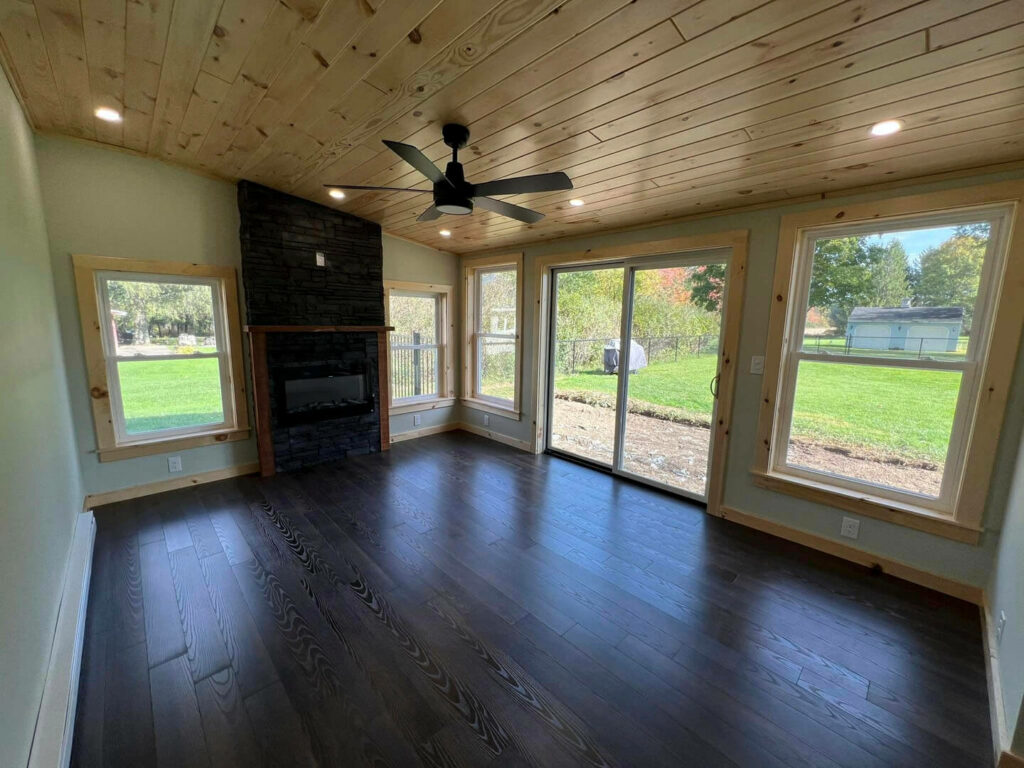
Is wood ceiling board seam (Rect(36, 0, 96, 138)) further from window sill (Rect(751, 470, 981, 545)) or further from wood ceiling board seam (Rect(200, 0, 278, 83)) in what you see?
window sill (Rect(751, 470, 981, 545))

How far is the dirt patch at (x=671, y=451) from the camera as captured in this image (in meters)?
2.49

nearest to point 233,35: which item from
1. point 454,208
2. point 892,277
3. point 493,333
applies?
point 454,208

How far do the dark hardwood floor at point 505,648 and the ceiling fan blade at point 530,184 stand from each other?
6.88 ft

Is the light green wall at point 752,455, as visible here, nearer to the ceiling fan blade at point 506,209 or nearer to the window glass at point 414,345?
the ceiling fan blade at point 506,209

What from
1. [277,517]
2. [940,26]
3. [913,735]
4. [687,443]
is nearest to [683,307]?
[687,443]

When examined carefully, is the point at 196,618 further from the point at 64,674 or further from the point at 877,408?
the point at 877,408

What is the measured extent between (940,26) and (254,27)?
2.31m

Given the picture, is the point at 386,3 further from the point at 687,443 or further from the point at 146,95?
the point at 687,443

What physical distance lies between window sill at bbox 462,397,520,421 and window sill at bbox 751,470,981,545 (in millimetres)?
2562

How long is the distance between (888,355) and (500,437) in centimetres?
358

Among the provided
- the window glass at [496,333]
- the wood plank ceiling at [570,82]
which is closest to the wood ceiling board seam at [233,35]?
the wood plank ceiling at [570,82]

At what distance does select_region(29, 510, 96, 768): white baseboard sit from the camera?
48.9 inches

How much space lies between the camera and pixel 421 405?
16.6 feet

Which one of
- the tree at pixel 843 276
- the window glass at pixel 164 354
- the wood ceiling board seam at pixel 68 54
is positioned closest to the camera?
the wood ceiling board seam at pixel 68 54
